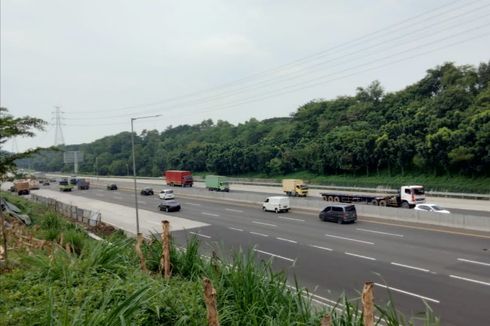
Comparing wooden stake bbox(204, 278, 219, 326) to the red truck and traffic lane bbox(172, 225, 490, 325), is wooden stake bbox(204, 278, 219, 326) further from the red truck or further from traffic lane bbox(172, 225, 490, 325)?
the red truck

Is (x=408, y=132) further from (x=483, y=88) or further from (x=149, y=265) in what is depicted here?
(x=149, y=265)

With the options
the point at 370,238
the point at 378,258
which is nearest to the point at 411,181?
the point at 370,238

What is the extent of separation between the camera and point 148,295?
6199 millimetres

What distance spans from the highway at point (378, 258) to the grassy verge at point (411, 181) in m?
20.8

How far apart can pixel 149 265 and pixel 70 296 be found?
2.77m

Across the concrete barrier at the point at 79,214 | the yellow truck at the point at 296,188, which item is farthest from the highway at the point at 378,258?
the yellow truck at the point at 296,188

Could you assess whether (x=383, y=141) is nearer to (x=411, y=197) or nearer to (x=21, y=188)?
(x=411, y=197)

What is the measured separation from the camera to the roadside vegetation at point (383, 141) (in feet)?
156

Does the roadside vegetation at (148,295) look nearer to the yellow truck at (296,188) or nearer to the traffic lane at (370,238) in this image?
the traffic lane at (370,238)

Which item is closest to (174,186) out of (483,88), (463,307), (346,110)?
(346,110)

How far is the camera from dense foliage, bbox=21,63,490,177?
4822 cm

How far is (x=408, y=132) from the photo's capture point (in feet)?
182

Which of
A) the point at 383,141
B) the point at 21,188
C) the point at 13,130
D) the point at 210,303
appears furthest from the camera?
the point at 21,188

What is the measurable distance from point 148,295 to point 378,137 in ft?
190
